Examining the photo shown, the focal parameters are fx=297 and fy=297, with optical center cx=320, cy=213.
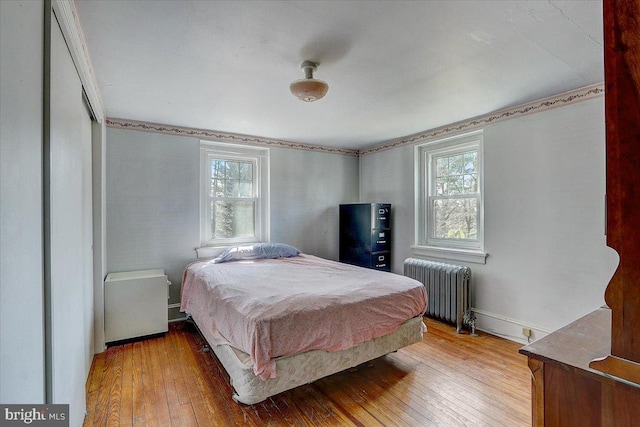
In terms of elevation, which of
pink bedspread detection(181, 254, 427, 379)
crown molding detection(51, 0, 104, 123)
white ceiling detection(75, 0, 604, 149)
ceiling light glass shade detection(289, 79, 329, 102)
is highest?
white ceiling detection(75, 0, 604, 149)

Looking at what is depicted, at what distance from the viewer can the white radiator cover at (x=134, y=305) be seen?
2.85 m

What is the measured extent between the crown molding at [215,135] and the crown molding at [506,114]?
109cm

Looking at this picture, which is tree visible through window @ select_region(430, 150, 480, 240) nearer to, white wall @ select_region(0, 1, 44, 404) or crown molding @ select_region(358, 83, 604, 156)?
crown molding @ select_region(358, 83, 604, 156)

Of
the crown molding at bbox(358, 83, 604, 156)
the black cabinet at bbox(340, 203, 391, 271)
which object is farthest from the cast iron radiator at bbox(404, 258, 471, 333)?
the crown molding at bbox(358, 83, 604, 156)

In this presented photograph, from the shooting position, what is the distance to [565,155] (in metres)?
2.62

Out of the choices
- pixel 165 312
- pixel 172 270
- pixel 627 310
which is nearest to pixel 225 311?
pixel 165 312

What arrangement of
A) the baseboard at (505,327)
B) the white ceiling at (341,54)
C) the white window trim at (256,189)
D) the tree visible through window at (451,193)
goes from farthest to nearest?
the white window trim at (256,189) < the tree visible through window at (451,193) < the baseboard at (505,327) < the white ceiling at (341,54)

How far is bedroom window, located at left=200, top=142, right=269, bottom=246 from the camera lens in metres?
3.82

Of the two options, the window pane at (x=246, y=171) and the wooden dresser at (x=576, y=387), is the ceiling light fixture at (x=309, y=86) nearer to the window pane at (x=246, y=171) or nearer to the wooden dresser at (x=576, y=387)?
the wooden dresser at (x=576, y=387)

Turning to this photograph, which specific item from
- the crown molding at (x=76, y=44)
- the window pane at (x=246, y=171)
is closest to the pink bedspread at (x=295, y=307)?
the window pane at (x=246, y=171)

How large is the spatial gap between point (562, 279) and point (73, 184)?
12.2 feet

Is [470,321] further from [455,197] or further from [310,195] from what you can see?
[310,195]

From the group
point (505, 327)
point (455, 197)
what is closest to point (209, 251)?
point (455, 197)

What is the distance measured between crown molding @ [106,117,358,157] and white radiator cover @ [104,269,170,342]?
163cm
